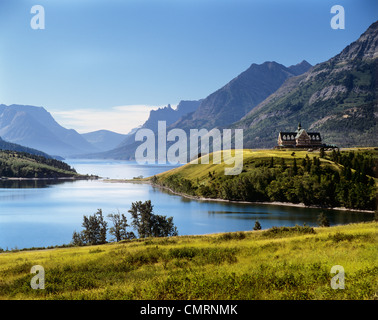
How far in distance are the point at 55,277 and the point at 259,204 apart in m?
139

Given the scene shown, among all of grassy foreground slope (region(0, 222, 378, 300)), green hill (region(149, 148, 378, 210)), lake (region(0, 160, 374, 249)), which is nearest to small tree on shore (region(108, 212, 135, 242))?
lake (region(0, 160, 374, 249))

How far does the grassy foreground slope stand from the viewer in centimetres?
1275

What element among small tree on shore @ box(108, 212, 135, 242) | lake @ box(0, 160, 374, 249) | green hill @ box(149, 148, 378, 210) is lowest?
lake @ box(0, 160, 374, 249)

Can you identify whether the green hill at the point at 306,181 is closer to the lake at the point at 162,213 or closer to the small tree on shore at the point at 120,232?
the lake at the point at 162,213

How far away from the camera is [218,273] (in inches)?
629

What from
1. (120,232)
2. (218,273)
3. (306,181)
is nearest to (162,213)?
(120,232)

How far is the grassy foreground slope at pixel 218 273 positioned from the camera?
502 inches

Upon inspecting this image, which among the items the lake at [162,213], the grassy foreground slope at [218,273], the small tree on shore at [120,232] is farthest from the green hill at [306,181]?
the grassy foreground slope at [218,273]

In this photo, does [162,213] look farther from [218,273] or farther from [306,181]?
[218,273]

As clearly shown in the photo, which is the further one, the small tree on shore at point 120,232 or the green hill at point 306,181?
the green hill at point 306,181

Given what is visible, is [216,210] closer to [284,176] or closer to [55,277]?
[284,176]

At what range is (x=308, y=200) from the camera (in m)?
138

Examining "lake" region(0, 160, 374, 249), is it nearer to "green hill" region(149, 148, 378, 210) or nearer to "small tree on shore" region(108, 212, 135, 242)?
"green hill" region(149, 148, 378, 210)
